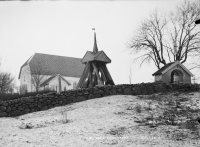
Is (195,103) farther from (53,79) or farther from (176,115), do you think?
(53,79)

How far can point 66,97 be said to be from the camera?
1750 centimetres

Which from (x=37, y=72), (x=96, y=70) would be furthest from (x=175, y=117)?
(x=37, y=72)

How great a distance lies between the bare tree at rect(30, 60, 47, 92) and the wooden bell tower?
1455 cm

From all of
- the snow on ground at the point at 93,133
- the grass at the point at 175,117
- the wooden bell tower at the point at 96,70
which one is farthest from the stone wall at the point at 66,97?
the snow on ground at the point at 93,133

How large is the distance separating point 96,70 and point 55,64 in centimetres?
2128

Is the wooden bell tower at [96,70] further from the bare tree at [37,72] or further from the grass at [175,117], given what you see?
the bare tree at [37,72]

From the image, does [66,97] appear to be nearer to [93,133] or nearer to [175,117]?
[175,117]

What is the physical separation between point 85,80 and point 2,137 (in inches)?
477

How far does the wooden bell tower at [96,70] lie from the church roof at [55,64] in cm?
1711

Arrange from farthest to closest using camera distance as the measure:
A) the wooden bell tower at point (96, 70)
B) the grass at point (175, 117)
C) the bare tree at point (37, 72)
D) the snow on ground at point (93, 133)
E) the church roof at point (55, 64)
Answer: the church roof at point (55, 64), the bare tree at point (37, 72), the wooden bell tower at point (96, 70), the grass at point (175, 117), the snow on ground at point (93, 133)

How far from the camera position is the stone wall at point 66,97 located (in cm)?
1619

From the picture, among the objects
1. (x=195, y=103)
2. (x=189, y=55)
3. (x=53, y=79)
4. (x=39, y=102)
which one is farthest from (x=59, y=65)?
(x=195, y=103)

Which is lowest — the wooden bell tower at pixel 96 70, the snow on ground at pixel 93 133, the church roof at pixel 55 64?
the snow on ground at pixel 93 133

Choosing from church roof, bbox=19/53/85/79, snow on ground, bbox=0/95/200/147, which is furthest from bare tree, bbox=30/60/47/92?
snow on ground, bbox=0/95/200/147
